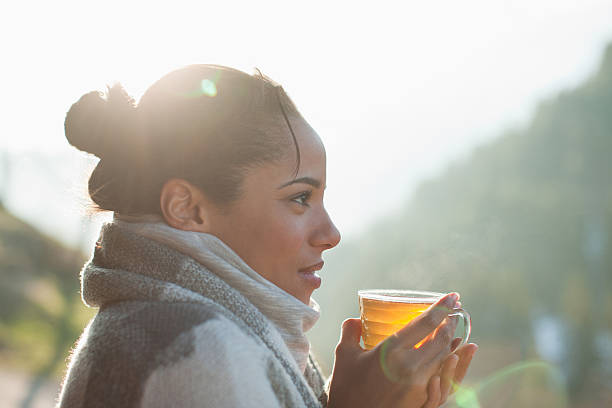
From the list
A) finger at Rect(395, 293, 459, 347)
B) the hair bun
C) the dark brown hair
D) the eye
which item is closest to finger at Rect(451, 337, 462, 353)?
finger at Rect(395, 293, 459, 347)

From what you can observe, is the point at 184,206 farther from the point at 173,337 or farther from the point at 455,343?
the point at 455,343

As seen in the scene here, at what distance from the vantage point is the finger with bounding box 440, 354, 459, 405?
1.08m

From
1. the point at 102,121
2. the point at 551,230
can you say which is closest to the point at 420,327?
the point at 102,121

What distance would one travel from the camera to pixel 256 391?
0.83 meters

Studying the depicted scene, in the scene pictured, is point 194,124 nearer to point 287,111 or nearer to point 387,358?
point 287,111

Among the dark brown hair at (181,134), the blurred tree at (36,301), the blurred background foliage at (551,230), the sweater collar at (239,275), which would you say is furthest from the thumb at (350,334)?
the blurred background foliage at (551,230)

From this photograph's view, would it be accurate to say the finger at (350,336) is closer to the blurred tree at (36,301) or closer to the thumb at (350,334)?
the thumb at (350,334)

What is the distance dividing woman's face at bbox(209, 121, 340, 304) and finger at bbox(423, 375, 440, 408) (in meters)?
0.33

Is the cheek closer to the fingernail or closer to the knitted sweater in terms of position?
the knitted sweater

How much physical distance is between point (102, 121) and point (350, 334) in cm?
78

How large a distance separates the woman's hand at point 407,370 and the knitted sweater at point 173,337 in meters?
0.12

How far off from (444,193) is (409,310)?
1016cm

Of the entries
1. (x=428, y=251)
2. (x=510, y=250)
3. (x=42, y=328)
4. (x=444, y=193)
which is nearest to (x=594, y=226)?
(x=510, y=250)

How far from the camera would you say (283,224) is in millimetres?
1160
